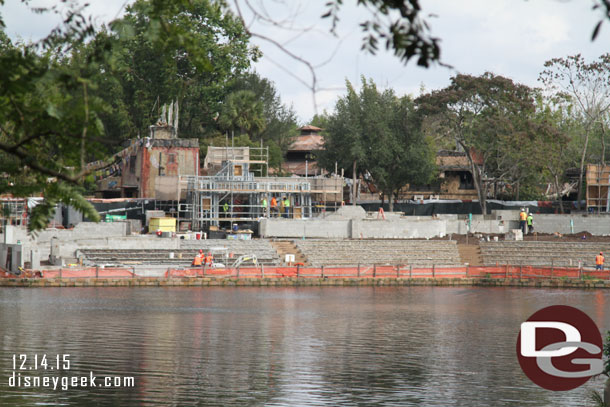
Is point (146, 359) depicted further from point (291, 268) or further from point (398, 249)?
point (398, 249)

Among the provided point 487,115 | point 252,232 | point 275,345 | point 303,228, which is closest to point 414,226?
point 303,228

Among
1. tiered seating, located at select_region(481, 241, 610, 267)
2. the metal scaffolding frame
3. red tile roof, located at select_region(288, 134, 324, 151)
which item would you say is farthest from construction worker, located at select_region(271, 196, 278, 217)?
red tile roof, located at select_region(288, 134, 324, 151)

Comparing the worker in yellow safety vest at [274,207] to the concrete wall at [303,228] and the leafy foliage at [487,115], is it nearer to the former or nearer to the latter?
the concrete wall at [303,228]

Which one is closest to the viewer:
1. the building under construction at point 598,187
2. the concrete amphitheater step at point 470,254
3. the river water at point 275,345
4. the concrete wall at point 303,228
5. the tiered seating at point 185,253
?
the river water at point 275,345

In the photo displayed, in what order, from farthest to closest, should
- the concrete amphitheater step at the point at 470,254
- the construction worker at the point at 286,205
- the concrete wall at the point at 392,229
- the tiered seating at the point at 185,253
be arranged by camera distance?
the construction worker at the point at 286,205
the concrete wall at the point at 392,229
the concrete amphitheater step at the point at 470,254
the tiered seating at the point at 185,253

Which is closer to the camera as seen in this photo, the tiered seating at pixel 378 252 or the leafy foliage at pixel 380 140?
the tiered seating at pixel 378 252

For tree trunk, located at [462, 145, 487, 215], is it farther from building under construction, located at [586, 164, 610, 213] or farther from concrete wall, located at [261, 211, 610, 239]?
building under construction, located at [586, 164, 610, 213]

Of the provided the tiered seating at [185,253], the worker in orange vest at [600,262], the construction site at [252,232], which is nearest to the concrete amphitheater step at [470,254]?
the construction site at [252,232]

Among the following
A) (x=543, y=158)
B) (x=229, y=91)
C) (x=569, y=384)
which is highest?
(x=229, y=91)

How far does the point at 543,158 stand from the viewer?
6931 cm

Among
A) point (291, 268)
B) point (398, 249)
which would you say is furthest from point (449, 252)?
point (291, 268)

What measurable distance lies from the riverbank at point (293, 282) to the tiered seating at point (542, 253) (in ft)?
14.6

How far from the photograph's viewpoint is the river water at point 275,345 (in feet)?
67.2

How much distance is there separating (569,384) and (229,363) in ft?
31.1
